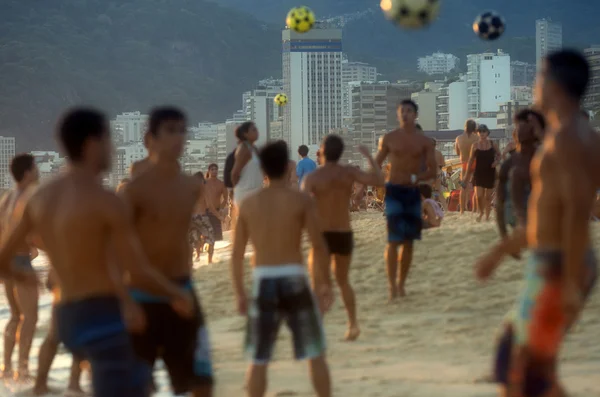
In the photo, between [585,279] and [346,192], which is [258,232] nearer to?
[585,279]

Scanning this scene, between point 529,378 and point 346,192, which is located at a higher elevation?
point 346,192

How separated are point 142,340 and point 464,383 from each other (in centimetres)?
262

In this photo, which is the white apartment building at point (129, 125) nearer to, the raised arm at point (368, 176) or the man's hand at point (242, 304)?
the raised arm at point (368, 176)

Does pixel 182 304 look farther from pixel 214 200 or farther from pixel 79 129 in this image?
pixel 214 200

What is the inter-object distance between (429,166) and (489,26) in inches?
220

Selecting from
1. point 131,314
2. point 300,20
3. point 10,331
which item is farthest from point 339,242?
point 300,20

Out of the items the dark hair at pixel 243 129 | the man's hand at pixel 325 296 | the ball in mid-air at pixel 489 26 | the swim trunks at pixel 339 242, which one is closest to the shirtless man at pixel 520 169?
the swim trunks at pixel 339 242

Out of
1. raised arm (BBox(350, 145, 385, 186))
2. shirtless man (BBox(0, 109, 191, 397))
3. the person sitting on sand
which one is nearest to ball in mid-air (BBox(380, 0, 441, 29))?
the person sitting on sand

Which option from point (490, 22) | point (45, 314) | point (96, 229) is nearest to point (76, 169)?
point (96, 229)

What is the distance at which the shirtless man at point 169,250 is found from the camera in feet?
15.0

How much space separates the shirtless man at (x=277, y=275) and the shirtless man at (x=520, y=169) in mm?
2697

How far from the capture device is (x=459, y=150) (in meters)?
15.5

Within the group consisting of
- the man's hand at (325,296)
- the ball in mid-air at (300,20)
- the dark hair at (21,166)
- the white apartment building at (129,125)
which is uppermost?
the white apartment building at (129,125)

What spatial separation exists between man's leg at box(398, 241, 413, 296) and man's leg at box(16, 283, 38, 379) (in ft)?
11.4
